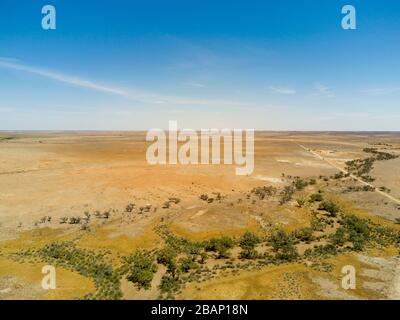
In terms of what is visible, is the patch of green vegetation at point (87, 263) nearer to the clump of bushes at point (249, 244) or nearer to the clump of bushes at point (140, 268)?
the clump of bushes at point (140, 268)

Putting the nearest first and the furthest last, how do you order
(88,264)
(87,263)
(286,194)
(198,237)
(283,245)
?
(88,264) → (87,263) → (283,245) → (198,237) → (286,194)

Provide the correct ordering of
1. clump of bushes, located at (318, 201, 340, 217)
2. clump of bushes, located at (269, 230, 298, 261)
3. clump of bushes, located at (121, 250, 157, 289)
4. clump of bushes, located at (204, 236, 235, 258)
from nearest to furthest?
clump of bushes, located at (121, 250, 157, 289), clump of bushes, located at (269, 230, 298, 261), clump of bushes, located at (204, 236, 235, 258), clump of bushes, located at (318, 201, 340, 217)

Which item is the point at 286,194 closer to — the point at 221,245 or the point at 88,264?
the point at 221,245

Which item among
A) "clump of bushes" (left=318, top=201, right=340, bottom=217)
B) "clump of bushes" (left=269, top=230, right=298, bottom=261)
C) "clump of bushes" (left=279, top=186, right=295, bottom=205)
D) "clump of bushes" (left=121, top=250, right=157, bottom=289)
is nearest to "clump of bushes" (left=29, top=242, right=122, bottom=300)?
"clump of bushes" (left=121, top=250, right=157, bottom=289)

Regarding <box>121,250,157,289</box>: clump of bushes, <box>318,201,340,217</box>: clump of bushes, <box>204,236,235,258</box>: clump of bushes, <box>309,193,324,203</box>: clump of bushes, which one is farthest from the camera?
<box>309,193,324,203</box>: clump of bushes

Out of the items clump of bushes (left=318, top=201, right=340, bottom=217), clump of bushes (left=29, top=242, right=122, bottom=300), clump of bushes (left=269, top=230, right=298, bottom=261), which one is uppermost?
clump of bushes (left=318, top=201, right=340, bottom=217)

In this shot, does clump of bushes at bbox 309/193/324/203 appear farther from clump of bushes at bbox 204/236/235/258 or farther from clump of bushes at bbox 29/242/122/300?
clump of bushes at bbox 29/242/122/300

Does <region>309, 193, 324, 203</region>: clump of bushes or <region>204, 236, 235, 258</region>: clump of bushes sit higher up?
<region>309, 193, 324, 203</region>: clump of bushes

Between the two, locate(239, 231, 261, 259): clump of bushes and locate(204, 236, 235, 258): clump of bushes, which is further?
locate(204, 236, 235, 258): clump of bushes

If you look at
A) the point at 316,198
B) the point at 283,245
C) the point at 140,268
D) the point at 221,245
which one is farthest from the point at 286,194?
the point at 140,268
